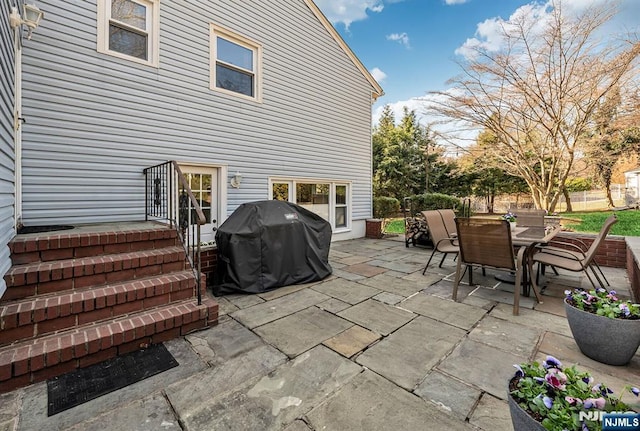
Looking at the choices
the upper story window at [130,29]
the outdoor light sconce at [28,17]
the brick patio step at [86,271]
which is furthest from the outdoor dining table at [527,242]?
the upper story window at [130,29]

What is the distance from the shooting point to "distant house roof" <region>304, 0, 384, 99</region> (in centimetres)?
705

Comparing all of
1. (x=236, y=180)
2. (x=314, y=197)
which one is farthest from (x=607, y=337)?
(x=314, y=197)

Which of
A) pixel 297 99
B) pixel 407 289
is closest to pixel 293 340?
pixel 407 289

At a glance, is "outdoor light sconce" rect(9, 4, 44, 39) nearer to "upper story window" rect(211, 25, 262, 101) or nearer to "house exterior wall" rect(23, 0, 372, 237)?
"house exterior wall" rect(23, 0, 372, 237)

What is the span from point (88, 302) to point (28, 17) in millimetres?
3383

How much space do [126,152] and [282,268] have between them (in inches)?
119

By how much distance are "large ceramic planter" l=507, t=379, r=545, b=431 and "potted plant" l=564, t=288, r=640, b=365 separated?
62.4 inches

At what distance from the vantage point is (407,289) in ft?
12.8

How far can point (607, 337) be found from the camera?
2129 mm

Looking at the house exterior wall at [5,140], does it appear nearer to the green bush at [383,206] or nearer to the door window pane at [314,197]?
the door window pane at [314,197]

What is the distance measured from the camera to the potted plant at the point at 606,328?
2.10 metres

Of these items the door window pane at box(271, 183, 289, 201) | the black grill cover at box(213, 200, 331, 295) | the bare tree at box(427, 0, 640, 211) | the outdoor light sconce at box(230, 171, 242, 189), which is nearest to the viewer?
the black grill cover at box(213, 200, 331, 295)

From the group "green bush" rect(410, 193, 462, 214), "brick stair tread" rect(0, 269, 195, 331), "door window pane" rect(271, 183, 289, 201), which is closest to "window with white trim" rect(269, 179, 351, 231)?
"door window pane" rect(271, 183, 289, 201)

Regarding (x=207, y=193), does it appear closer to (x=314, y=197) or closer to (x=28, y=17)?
(x=314, y=197)
